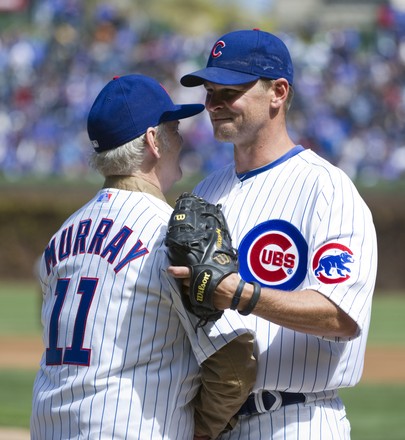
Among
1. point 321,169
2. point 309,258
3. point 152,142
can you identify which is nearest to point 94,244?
point 152,142

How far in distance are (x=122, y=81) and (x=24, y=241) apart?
44.0 feet

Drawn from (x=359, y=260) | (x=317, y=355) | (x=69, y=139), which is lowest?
(x=317, y=355)

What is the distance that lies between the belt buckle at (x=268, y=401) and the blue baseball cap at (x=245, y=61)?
83 cm

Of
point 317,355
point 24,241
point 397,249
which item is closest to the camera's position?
point 317,355

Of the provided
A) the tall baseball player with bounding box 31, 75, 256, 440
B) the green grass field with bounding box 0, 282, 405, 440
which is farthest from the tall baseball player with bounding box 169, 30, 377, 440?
the green grass field with bounding box 0, 282, 405, 440

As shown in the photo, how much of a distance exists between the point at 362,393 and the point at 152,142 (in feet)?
18.5

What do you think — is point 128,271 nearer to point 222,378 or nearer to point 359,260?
point 222,378

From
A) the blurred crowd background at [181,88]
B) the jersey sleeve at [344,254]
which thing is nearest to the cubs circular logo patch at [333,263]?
the jersey sleeve at [344,254]

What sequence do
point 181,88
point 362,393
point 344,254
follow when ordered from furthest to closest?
point 181,88
point 362,393
point 344,254

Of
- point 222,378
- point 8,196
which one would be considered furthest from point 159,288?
point 8,196

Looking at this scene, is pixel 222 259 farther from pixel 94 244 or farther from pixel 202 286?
pixel 94 244

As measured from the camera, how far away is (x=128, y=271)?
233 cm

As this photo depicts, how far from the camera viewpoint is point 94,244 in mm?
2379

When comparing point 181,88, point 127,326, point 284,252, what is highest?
point 181,88
